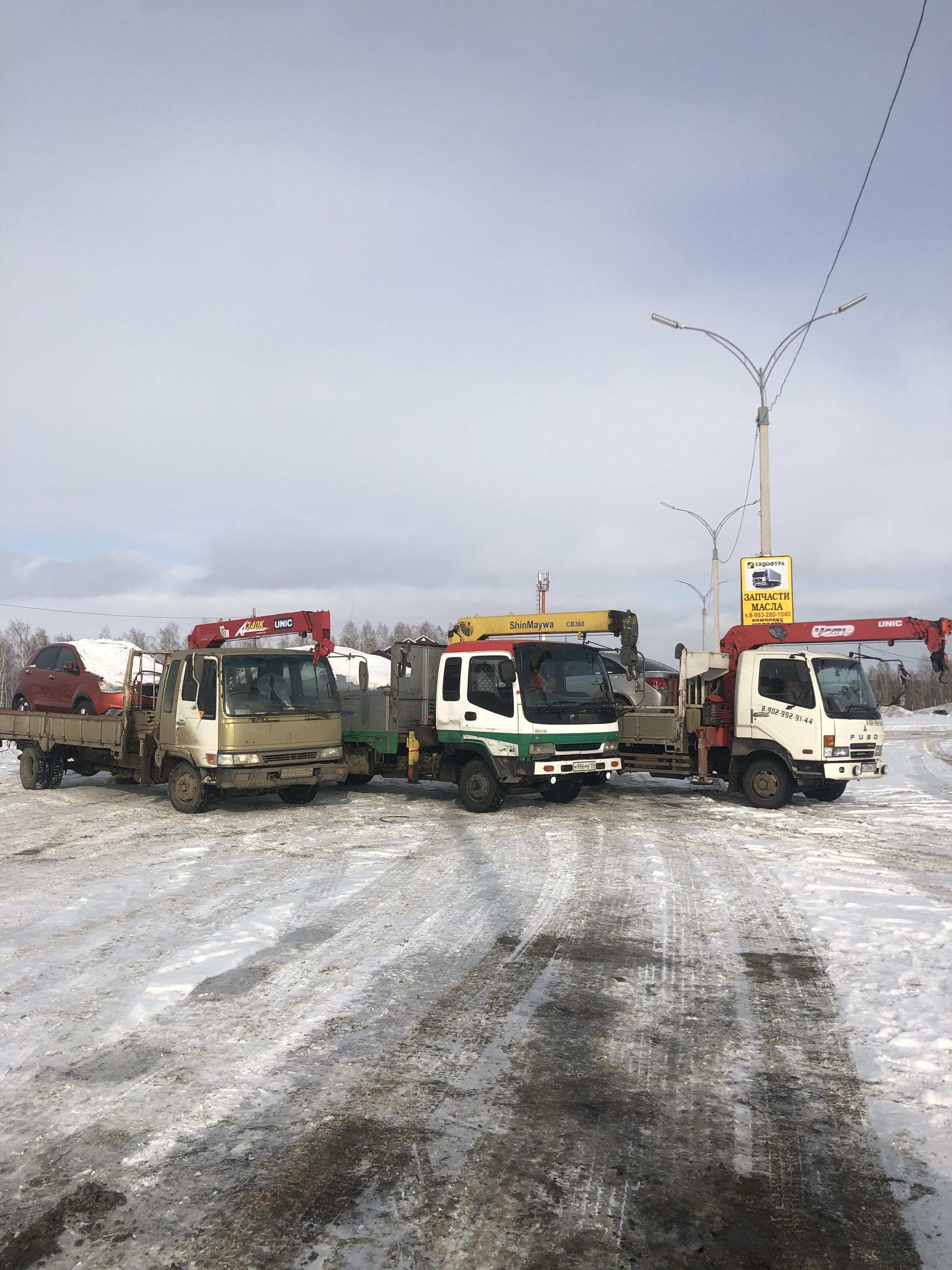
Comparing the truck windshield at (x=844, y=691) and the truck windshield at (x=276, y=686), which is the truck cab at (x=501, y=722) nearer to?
the truck windshield at (x=276, y=686)

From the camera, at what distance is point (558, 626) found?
14.9m

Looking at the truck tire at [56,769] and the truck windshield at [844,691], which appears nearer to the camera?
the truck windshield at [844,691]

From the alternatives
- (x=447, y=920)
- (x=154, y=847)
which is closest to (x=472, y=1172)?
(x=447, y=920)

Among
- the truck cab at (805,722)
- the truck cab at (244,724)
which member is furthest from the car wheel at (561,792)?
the truck cab at (244,724)

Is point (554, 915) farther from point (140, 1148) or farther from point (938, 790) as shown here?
point (938, 790)

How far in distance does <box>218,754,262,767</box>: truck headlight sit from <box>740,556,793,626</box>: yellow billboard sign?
1145cm

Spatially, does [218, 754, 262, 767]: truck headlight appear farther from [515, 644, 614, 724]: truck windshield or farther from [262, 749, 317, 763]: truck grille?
[515, 644, 614, 724]: truck windshield

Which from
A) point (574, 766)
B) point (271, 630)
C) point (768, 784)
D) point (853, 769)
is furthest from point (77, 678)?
point (853, 769)

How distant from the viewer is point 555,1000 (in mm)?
5469

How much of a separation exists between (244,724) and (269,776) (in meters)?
0.81

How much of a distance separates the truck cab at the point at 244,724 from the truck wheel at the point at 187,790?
0.01 metres

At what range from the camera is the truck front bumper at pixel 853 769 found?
1322cm

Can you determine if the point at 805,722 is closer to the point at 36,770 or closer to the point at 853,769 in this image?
the point at 853,769

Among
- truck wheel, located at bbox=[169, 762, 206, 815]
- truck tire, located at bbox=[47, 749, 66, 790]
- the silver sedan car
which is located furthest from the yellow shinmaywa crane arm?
truck tire, located at bbox=[47, 749, 66, 790]
